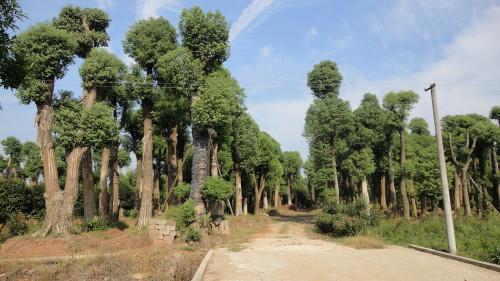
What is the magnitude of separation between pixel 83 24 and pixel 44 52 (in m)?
4.16

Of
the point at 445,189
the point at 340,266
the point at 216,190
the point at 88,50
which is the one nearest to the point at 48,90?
the point at 88,50

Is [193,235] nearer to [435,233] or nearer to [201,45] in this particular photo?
[201,45]

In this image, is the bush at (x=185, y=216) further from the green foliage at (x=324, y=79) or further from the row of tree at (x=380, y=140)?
the green foliage at (x=324, y=79)

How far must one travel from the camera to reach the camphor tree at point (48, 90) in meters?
16.7

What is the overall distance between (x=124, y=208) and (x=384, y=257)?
43.6m

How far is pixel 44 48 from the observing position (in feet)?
56.7

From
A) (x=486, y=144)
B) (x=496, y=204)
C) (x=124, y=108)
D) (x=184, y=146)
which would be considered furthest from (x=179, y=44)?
(x=496, y=204)


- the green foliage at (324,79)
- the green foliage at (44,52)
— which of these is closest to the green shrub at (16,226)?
the green foliage at (44,52)

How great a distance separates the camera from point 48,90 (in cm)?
1759

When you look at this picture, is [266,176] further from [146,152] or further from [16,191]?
[16,191]

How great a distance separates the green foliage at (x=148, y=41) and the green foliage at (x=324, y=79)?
13.3m

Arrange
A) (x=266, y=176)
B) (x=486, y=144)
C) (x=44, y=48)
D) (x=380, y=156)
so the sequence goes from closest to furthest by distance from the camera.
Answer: (x=44, y=48), (x=486, y=144), (x=380, y=156), (x=266, y=176)

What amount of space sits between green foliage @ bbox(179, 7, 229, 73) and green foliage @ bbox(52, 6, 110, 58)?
5261 millimetres

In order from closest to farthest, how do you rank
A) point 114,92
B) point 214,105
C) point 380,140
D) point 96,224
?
point 214,105 < point 96,224 < point 114,92 < point 380,140
